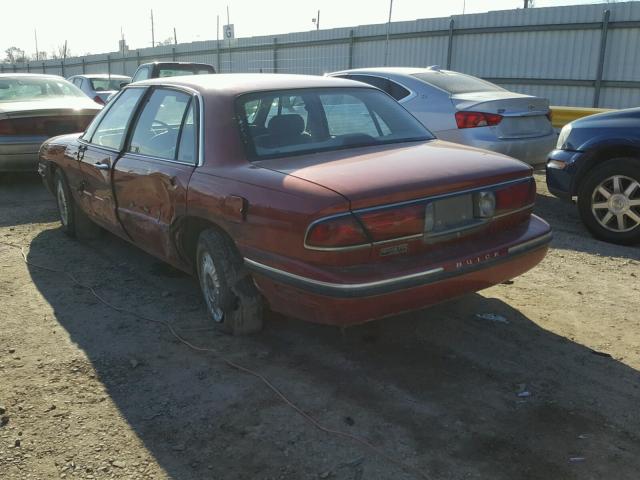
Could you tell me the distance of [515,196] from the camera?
3.70m

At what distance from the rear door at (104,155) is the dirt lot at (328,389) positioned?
66cm

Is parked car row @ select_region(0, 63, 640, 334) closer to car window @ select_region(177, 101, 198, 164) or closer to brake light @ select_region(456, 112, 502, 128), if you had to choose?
car window @ select_region(177, 101, 198, 164)

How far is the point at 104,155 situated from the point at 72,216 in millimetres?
1341

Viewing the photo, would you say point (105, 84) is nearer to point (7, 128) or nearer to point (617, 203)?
point (7, 128)

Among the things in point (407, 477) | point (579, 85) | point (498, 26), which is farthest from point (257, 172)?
point (498, 26)

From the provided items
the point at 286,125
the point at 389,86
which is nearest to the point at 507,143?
the point at 389,86

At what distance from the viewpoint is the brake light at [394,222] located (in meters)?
3.09

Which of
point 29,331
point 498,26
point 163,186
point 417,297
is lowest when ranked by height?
point 29,331

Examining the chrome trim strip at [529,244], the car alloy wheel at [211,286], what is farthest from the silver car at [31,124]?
the chrome trim strip at [529,244]

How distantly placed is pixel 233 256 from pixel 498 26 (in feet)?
43.0

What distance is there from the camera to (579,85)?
13664 millimetres

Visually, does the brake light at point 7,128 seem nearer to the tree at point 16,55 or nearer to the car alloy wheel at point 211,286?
the car alloy wheel at point 211,286

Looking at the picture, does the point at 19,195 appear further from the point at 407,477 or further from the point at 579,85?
the point at 579,85

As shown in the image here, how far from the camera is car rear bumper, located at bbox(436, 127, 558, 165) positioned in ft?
23.3
